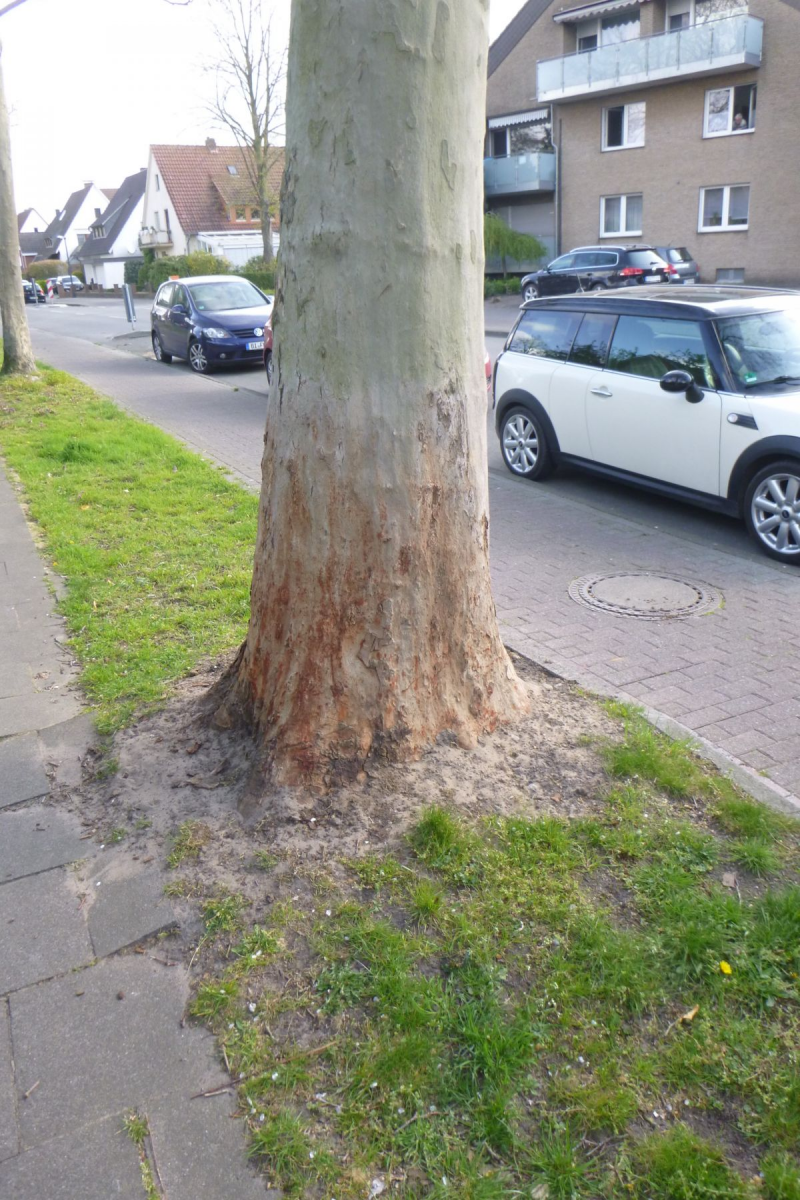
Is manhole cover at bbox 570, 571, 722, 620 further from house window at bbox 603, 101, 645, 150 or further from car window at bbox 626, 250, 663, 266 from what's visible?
house window at bbox 603, 101, 645, 150

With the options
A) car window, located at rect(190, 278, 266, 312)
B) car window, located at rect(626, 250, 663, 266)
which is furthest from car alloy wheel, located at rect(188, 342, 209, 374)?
car window, located at rect(626, 250, 663, 266)

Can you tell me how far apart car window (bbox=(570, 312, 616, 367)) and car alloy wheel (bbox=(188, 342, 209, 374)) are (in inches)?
455

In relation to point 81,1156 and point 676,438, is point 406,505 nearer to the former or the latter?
point 81,1156

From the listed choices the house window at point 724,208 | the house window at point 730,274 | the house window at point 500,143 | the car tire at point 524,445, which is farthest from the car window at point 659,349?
the house window at point 500,143

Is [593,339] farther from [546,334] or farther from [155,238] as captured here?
[155,238]

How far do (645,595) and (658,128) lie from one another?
113 ft

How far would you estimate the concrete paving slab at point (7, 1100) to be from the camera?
2.48m

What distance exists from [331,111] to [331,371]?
829 mm

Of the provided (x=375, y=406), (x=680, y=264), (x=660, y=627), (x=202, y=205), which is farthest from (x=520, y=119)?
(x=375, y=406)

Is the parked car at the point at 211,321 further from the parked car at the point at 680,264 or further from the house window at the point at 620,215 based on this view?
the house window at the point at 620,215

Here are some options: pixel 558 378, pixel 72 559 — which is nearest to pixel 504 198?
pixel 558 378

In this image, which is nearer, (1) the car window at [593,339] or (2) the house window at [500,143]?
(1) the car window at [593,339]

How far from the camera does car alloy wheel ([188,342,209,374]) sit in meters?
18.9

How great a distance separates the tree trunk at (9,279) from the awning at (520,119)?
30.7 m
